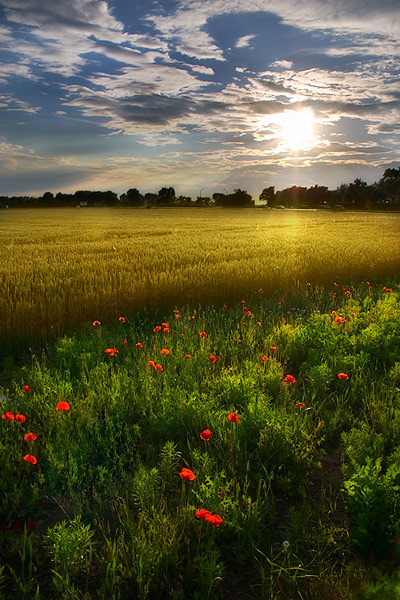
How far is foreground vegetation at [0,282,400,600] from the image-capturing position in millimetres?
2385

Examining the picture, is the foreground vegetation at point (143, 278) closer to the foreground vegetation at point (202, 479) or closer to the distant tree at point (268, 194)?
the foreground vegetation at point (202, 479)

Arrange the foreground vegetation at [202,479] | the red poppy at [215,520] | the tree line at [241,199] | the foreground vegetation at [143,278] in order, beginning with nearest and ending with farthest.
Answer: the red poppy at [215,520]
the foreground vegetation at [202,479]
the foreground vegetation at [143,278]
the tree line at [241,199]

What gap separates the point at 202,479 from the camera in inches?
119

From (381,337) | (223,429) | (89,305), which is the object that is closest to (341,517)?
(223,429)

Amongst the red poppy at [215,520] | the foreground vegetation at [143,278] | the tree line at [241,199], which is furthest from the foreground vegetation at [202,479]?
the tree line at [241,199]

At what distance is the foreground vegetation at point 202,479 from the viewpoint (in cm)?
238

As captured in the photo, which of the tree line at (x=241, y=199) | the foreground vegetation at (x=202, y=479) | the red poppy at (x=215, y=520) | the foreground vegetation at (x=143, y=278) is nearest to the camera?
the red poppy at (x=215, y=520)

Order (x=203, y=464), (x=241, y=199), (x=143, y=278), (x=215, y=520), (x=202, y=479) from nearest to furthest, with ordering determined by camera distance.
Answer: (x=215, y=520) → (x=202, y=479) → (x=203, y=464) → (x=143, y=278) → (x=241, y=199)

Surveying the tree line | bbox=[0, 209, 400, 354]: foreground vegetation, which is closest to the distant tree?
the tree line

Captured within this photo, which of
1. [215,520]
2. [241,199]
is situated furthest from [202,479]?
[241,199]

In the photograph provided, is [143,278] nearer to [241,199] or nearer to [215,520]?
[215,520]

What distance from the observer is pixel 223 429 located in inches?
139

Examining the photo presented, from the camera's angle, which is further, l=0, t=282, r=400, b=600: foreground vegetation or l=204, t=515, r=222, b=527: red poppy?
l=0, t=282, r=400, b=600: foreground vegetation

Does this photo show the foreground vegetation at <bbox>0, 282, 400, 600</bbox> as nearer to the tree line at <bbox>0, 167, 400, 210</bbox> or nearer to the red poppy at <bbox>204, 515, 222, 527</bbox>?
the red poppy at <bbox>204, 515, 222, 527</bbox>
